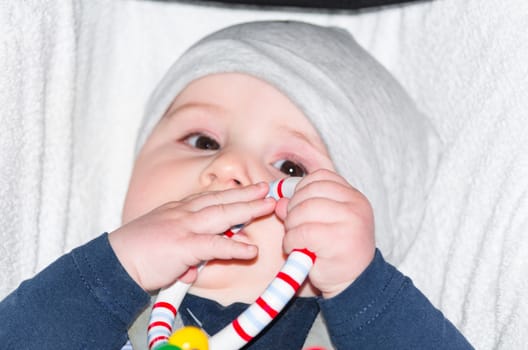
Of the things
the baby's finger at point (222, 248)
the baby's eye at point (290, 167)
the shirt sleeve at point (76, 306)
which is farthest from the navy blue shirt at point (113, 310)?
the baby's eye at point (290, 167)

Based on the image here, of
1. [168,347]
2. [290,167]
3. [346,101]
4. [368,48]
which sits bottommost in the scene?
[168,347]

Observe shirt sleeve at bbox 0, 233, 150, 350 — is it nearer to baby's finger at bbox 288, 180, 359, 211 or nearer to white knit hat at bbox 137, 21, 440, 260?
baby's finger at bbox 288, 180, 359, 211

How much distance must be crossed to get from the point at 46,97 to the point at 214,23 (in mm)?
405

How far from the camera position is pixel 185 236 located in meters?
1.35

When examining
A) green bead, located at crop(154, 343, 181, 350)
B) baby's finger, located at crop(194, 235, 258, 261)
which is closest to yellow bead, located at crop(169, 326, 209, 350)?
green bead, located at crop(154, 343, 181, 350)

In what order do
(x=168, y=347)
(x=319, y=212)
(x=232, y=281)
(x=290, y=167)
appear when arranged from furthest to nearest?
1. (x=290, y=167)
2. (x=232, y=281)
3. (x=319, y=212)
4. (x=168, y=347)

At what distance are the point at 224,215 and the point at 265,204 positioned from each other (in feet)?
0.20

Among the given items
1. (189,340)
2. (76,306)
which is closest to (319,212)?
(189,340)

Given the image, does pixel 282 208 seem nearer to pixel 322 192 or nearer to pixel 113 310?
pixel 322 192

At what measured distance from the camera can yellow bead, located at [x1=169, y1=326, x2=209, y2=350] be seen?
4.08 ft

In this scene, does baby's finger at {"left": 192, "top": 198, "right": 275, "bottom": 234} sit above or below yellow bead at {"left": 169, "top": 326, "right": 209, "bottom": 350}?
above

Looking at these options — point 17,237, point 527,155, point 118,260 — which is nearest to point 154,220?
point 118,260

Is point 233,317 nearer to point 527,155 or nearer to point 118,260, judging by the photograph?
point 118,260

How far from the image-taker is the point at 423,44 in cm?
187
